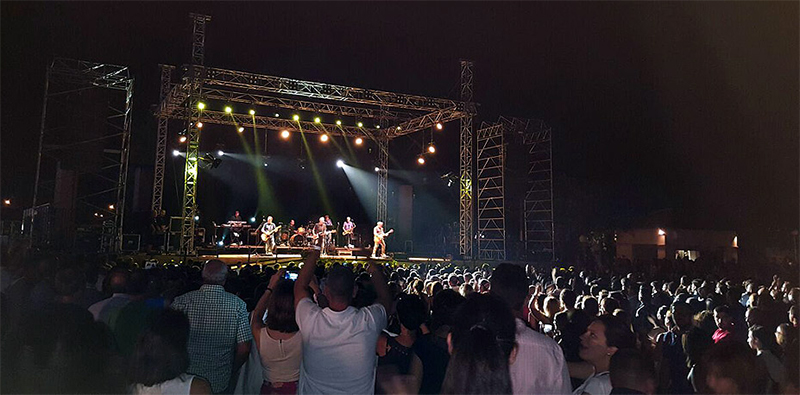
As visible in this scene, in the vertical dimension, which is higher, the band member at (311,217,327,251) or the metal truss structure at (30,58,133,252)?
the metal truss structure at (30,58,133,252)

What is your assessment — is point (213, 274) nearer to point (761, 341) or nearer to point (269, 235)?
point (761, 341)

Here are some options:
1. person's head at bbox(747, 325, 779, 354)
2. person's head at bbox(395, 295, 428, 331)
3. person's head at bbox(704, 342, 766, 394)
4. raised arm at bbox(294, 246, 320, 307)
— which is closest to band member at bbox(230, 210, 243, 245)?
raised arm at bbox(294, 246, 320, 307)

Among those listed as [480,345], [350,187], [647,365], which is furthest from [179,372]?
[350,187]

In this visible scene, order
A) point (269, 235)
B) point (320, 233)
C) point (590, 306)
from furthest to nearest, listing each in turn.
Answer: point (320, 233), point (269, 235), point (590, 306)

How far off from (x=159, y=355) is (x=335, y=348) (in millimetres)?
852

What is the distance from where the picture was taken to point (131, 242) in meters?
17.0

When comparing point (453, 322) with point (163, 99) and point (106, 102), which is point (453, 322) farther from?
point (163, 99)

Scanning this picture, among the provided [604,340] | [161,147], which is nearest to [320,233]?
[161,147]

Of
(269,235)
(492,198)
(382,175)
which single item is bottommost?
(269,235)

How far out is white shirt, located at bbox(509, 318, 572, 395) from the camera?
2293 millimetres

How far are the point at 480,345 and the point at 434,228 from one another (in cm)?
2227

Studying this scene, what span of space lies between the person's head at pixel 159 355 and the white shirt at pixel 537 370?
1.47 m

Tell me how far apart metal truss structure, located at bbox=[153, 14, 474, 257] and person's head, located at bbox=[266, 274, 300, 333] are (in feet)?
39.8

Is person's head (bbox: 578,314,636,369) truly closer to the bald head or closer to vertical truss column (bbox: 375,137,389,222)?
the bald head
